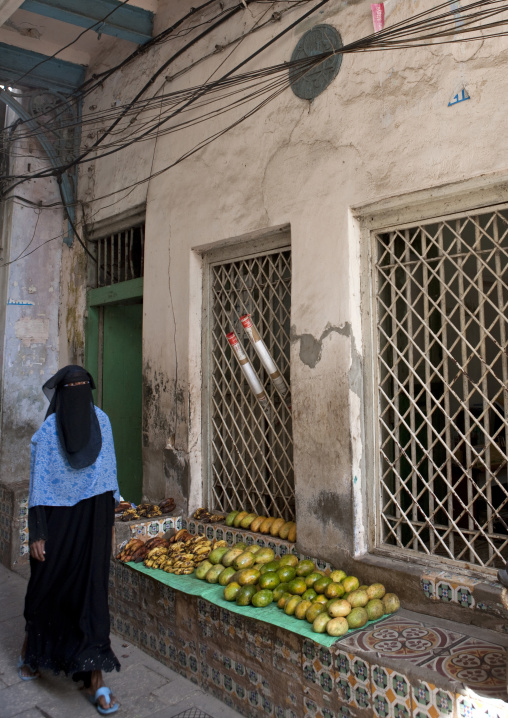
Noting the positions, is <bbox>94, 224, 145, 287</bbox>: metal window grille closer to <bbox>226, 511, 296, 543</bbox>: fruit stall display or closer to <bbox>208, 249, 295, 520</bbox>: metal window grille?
<bbox>208, 249, 295, 520</bbox>: metal window grille

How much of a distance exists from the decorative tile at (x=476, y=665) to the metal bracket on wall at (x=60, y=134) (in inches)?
223

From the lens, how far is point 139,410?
22.0 feet

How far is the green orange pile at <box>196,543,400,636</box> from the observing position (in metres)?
3.22

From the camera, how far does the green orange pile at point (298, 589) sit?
3223 millimetres

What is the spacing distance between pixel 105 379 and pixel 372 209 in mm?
3886

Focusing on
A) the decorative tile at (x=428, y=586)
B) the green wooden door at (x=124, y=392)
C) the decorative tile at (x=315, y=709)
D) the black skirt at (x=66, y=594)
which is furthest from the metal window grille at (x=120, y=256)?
the decorative tile at (x=315, y=709)

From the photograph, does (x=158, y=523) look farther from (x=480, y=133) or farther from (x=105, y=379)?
(x=480, y=133)

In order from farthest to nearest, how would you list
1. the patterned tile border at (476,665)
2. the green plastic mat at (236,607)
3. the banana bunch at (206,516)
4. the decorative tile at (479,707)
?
the banana bunch at (206,516) → the green plastic mat at (236,607) → the patterned tile border at (476,665) → the decorative tile at (479,707)

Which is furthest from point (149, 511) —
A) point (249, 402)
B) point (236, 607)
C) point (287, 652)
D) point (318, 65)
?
point (318, 65)

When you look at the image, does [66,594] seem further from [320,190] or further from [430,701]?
[320,190]

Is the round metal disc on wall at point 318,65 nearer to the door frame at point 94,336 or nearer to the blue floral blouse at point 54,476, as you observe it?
the blue floral blouse at point 54,476

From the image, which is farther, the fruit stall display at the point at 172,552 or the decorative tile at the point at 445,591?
the fruit stall display at the point at 172,552

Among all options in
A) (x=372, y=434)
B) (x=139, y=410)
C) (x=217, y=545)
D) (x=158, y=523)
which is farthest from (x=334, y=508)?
(x=139, y=410)

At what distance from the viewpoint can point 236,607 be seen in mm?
3557
